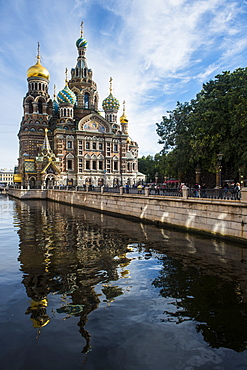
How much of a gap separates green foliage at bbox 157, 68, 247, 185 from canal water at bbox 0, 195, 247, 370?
1001 cm

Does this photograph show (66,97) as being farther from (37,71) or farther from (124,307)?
(124,307)

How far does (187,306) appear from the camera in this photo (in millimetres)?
6773

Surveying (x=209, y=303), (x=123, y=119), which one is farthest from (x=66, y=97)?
(x=209, y=303)

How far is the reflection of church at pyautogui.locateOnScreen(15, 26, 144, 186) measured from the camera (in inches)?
1984

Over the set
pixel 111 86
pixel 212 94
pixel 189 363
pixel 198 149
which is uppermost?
pixel 111 86

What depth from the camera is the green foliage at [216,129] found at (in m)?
19.6

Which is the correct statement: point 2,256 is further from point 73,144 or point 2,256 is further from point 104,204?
point 73,144

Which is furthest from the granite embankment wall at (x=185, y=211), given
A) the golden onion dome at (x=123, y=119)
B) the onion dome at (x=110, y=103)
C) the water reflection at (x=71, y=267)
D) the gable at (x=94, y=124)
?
the golden onion dome at (x=123, y=119)

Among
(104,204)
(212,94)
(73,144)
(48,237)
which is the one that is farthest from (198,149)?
(73,144)

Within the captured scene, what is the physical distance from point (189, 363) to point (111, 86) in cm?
5965

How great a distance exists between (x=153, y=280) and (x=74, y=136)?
1859 inches

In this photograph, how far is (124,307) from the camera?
678 cm

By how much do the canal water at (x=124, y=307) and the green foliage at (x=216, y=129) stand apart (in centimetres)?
1001

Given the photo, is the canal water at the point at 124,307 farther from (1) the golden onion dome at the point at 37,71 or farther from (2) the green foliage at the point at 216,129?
(1) the golden onion dome at the point at 37,71
